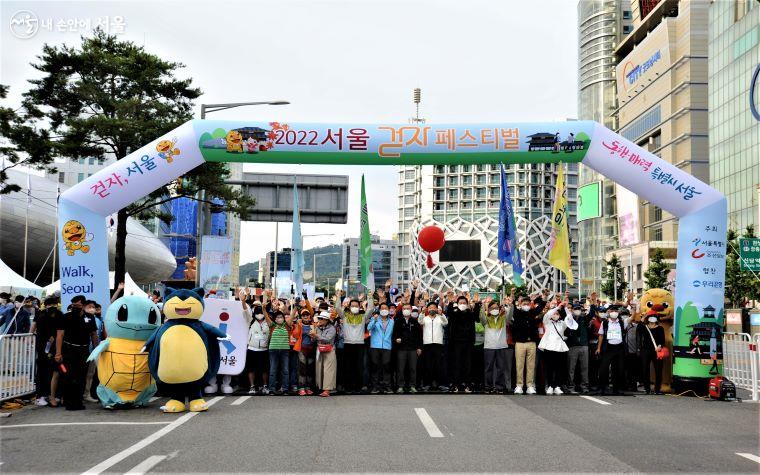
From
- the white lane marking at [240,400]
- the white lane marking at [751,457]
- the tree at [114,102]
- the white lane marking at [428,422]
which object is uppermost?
the tree at [114,102]

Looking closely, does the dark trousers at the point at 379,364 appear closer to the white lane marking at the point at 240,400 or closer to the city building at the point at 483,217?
the white lane marking at the point at 240,400

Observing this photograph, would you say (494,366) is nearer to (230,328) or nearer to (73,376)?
(230,328)

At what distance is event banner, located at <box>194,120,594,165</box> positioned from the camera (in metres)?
13.7

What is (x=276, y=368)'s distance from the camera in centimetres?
1363

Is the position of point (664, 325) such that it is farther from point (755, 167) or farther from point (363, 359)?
point (755, 167)

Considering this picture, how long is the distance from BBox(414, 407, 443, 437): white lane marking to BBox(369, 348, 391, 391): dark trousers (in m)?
2.79

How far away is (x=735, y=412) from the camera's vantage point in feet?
37.4

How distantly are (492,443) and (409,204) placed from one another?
147m

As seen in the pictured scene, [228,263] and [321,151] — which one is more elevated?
[321,151]

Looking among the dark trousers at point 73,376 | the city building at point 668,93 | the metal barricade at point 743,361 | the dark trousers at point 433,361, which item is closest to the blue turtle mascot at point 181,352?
the dark trousers at point 73,376

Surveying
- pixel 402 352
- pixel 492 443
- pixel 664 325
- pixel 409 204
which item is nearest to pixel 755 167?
pixel 664 325

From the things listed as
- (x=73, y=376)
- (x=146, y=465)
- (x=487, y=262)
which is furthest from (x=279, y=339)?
(x=487, y=262)

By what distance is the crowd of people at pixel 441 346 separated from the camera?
13734 mm

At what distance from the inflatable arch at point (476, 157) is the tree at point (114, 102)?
1005cm
